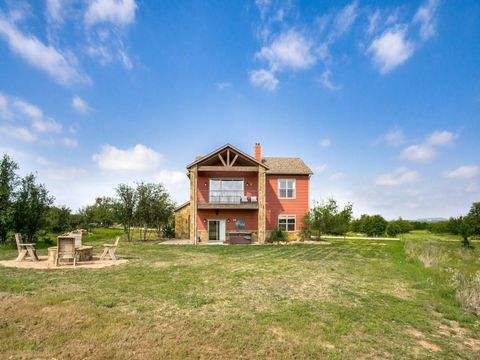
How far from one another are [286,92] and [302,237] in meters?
12.5

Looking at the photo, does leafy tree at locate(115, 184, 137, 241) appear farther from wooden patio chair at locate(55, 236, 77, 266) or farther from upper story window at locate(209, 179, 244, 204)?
wooden patio chair at locate(55, 236, 77, 266)

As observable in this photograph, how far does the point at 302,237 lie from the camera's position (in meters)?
24.2

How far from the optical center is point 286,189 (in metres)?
25.0

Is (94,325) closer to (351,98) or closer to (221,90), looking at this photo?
(221,90)

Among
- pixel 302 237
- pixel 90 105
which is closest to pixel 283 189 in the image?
pixel 302 237

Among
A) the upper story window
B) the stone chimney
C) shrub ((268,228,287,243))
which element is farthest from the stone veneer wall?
the stone chimney

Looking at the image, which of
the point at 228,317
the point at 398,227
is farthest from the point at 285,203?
the point at 398,227

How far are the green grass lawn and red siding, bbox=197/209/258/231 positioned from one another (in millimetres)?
14636

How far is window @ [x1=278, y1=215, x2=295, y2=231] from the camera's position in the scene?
2468cm

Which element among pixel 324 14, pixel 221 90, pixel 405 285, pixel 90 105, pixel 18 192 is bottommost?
pixel 405 285

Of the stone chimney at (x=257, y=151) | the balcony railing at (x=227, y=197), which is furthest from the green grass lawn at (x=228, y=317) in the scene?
the stone chimney at (x=257, y=151)

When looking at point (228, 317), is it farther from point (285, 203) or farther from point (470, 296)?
point (285, 203)

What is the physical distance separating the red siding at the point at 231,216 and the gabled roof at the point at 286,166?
4.27m

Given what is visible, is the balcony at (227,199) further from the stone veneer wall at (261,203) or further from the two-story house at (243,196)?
the stone veneer wall at (261,203)
